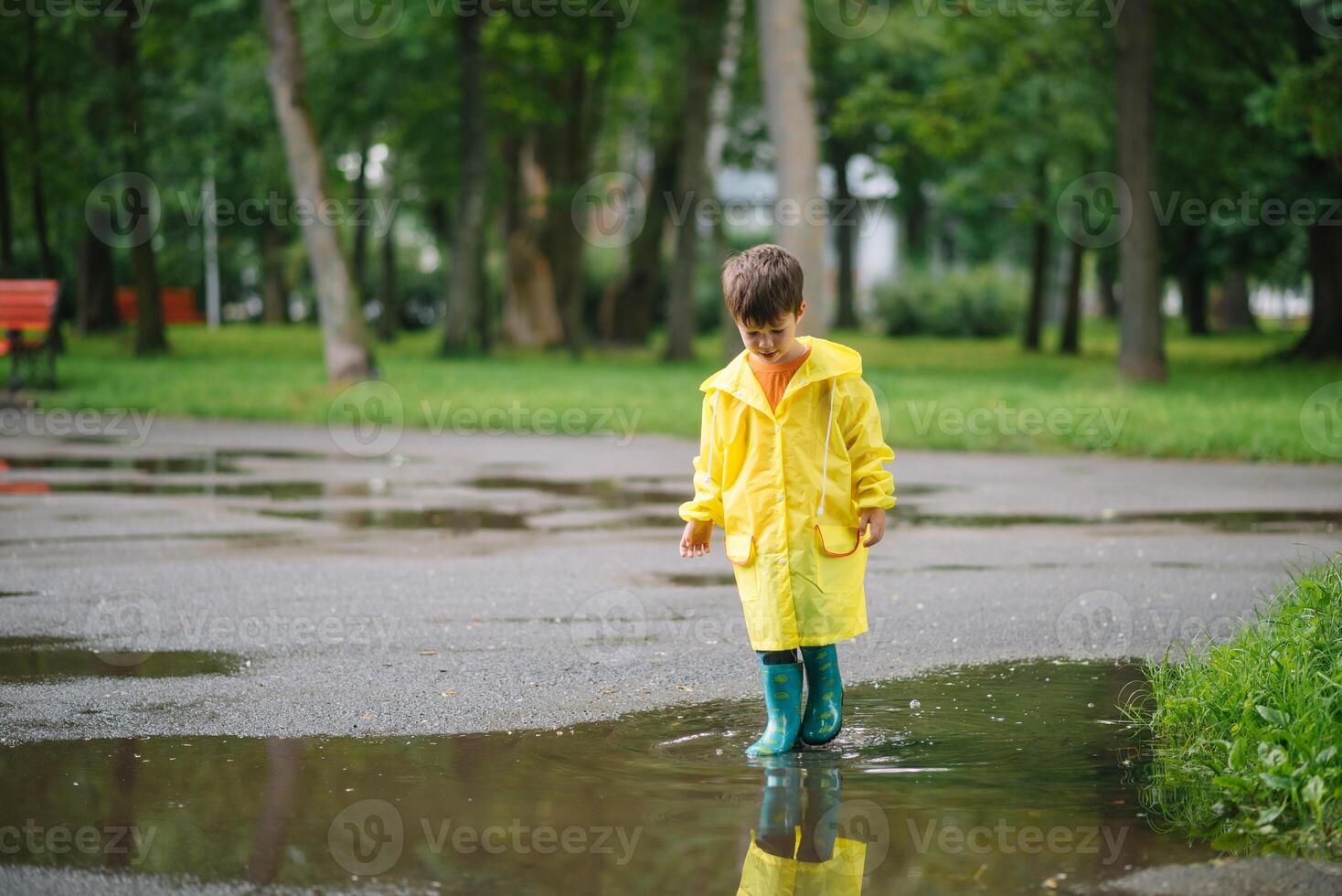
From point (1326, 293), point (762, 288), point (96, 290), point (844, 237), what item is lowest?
point (762, 288)

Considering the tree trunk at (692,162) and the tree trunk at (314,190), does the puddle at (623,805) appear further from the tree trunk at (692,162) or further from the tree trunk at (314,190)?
the tree trunk at (692,162)

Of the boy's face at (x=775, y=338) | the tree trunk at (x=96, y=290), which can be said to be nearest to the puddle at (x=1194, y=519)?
the boy's face at (x=775, y=338)

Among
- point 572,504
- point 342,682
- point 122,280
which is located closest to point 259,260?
point 122,280

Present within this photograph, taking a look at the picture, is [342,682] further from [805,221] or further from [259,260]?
[259,260]

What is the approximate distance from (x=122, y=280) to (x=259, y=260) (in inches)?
253

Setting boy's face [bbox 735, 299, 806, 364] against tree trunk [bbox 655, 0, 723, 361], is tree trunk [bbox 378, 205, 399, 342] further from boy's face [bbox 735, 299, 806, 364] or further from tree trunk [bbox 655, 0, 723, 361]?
boy's face [bbox 735, 299, 806, 364]

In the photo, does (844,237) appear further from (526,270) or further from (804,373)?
(804,373)

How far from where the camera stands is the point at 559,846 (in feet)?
12.7

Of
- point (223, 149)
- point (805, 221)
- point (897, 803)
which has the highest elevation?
point (223, 149)

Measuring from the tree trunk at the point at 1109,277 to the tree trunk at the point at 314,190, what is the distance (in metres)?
31.1

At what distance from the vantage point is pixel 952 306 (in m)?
49.8

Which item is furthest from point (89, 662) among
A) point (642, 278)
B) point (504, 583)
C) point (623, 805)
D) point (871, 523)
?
point (642, 278)

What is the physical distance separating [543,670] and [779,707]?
1.40 metres

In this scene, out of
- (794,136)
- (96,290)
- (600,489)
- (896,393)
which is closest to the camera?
(600,489)
